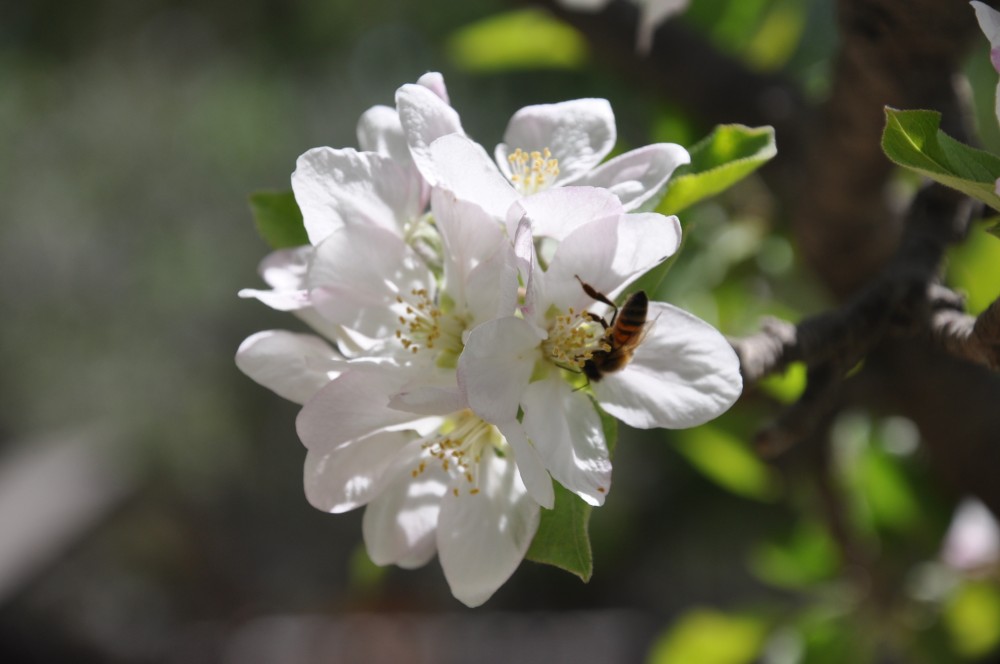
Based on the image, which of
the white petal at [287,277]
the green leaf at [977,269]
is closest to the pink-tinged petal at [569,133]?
the white petal at [287,277]

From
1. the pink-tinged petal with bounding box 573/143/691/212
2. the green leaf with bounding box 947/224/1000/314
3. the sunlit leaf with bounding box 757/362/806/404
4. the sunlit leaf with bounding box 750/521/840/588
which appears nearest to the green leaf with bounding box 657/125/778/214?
the pink-tinged petal with bounding box 573/143/691/212

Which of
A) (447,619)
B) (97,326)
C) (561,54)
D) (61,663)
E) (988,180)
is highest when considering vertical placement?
(988,180)

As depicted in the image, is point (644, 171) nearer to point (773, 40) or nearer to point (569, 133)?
point (569, 133)

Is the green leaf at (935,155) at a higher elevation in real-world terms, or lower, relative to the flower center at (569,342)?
higher

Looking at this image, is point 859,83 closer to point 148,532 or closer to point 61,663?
point 61,663

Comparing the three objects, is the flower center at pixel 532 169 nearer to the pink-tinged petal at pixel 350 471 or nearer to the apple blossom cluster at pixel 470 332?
the apple blossom cluster at pixel 470 332

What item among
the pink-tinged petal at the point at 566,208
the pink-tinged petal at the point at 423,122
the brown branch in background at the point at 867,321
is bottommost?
the brown branch in background at the point at 867,321

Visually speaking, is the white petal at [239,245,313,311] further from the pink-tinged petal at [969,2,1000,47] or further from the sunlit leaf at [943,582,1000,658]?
the sunlit leaf at [943,582,1000,658]

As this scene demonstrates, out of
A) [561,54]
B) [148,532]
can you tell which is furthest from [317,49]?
[561,54]
